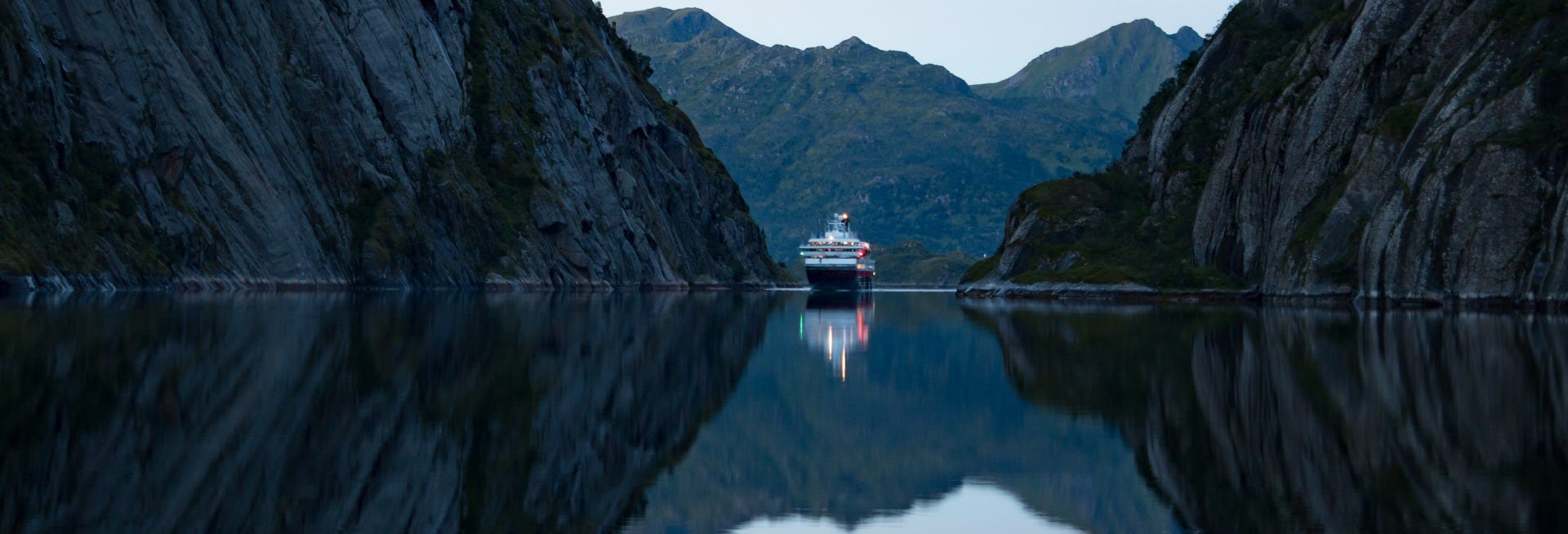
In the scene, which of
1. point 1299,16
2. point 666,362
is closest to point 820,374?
point 666,362

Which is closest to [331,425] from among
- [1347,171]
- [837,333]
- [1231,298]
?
[837,333]

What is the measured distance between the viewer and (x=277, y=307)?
68375mm

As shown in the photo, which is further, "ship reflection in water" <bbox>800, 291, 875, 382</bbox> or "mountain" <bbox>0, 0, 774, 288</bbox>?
"mountain" <bbox>0, 0, 774, 288</bbox>

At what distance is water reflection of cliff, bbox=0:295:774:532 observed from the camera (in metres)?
15.7

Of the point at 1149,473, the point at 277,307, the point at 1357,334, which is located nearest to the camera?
the point at 1149,473

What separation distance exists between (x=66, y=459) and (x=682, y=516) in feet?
23.3

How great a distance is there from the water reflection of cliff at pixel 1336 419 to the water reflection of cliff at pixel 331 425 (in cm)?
710

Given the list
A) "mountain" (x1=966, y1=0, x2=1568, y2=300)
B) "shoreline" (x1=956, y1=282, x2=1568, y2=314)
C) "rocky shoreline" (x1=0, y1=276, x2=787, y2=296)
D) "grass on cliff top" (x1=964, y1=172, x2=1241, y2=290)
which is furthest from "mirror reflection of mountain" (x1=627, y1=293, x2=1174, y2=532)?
"grass on cliff top" (x1=964, y1=172, x2=1241, y2=290)

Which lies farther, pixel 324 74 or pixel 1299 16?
pixel 1299 16

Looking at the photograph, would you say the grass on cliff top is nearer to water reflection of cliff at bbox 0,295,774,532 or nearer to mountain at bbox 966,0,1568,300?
mountain at bbox 966,0,1568,300

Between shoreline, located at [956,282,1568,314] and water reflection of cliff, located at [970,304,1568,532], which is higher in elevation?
water reflection of cliff, located at [970,304,1568,532]

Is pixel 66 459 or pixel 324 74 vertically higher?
pixel 324 74

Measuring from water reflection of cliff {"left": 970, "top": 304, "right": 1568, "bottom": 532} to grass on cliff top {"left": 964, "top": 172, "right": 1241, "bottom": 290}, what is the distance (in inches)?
2731

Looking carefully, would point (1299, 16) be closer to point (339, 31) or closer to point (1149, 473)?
point (339, 31)
